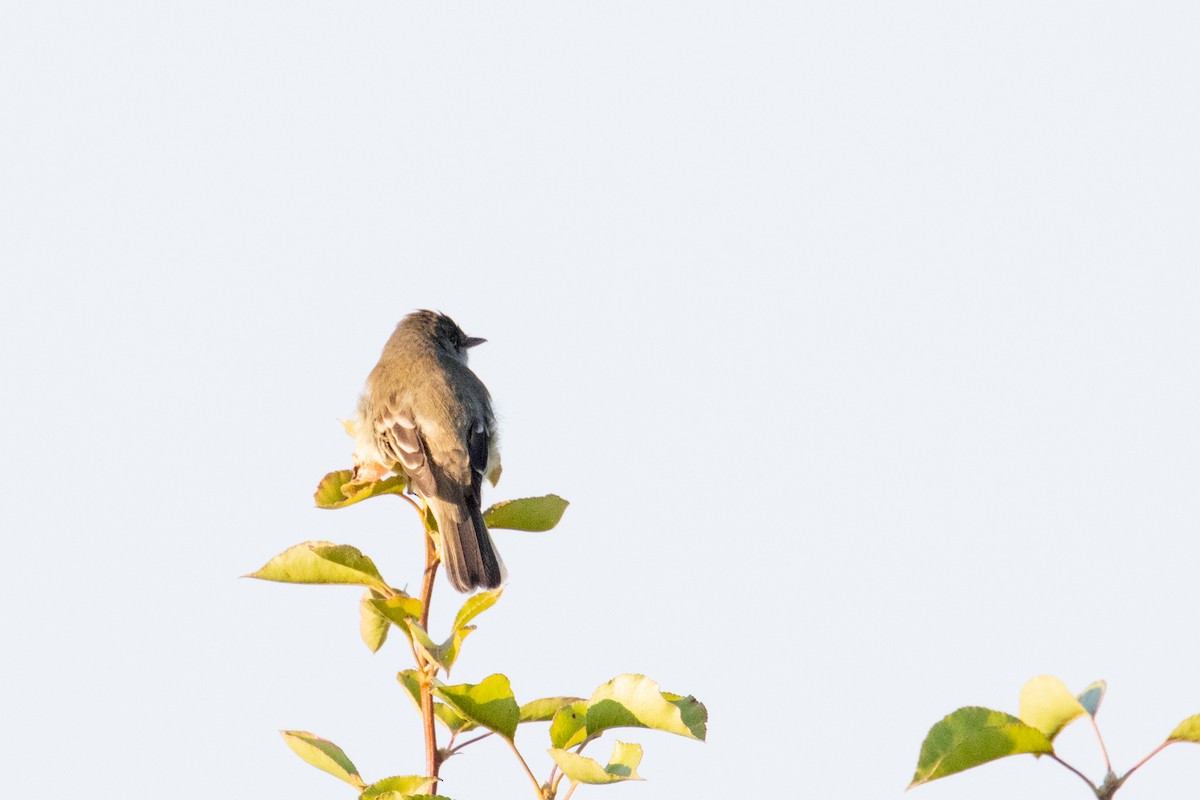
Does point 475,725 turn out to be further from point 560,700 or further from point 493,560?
point 493,560

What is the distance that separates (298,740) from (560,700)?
74 centimetres

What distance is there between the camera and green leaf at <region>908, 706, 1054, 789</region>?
8.32 ft

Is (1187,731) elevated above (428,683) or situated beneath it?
situated beneath

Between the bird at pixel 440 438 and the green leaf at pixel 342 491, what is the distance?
1.18 meters

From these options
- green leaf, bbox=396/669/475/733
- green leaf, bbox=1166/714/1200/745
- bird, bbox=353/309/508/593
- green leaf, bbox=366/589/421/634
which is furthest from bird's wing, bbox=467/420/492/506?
green leaf, bbox=1166/714/1200/745

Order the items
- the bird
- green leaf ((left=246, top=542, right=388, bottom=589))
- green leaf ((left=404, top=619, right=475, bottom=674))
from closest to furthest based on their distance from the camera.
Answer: green leaf ((left=404, top=619, right=475, bottom=674)) < green leaf ((left=246, top=542, right=388, bottom=589)) < the bird

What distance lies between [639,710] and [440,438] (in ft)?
12.8

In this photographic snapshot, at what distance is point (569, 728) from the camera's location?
3.37m

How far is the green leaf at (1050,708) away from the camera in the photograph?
2.63 metres

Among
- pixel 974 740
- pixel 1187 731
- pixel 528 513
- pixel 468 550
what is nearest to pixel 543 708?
pixel 528 513

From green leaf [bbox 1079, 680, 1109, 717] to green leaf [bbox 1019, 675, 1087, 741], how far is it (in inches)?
1.4

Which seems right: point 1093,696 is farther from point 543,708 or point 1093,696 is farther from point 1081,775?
point 543,708

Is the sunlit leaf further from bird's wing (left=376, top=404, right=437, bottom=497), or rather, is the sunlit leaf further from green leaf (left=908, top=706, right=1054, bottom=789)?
bird's wing (left=376, top=404, right=437, bottom=497)

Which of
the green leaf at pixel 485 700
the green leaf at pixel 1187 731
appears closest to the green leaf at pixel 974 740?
the green leaf at pixel 1187 731
